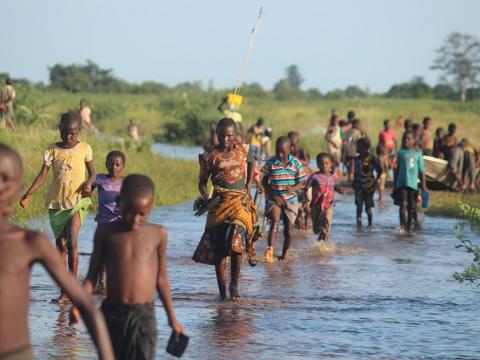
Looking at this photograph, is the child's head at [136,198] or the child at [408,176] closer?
the child's head at [136,198]

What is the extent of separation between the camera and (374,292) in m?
11.6

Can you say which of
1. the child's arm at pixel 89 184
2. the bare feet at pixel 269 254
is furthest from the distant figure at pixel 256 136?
the child's arm at pixel 89 184

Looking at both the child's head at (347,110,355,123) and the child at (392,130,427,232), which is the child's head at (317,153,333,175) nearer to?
the child at (392,130,427,232)

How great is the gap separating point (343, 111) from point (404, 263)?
5384 centimetres

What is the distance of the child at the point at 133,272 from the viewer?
5680 mm

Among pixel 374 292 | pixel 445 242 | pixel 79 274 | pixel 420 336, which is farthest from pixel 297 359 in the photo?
pixel 445 242

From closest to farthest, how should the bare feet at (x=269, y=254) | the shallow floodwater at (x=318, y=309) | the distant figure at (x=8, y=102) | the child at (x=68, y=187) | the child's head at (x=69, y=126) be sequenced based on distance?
the shallow floodwater at (x=318, y=309) < the child's head at (x=69, y=126) < the child at (x=68, y=187) < the bare feet at (x=269, y=254) < the distant figure at (x=8, y=102)

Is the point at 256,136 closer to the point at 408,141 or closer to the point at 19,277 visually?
the point at 408,141

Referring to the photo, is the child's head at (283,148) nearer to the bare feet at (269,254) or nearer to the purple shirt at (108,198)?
the bare feet at (269,254)

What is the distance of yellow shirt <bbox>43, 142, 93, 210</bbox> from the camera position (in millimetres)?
10305

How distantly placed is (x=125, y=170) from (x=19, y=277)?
19.0m

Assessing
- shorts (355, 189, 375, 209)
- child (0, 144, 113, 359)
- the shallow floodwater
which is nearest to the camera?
child (0, 144, 113, 359)

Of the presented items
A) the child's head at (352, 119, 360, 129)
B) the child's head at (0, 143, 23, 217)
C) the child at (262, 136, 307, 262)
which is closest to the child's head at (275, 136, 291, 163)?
the child at (262, 136, 307, 262)

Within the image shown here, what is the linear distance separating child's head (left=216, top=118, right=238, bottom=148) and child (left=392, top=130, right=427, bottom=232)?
25.1ft
